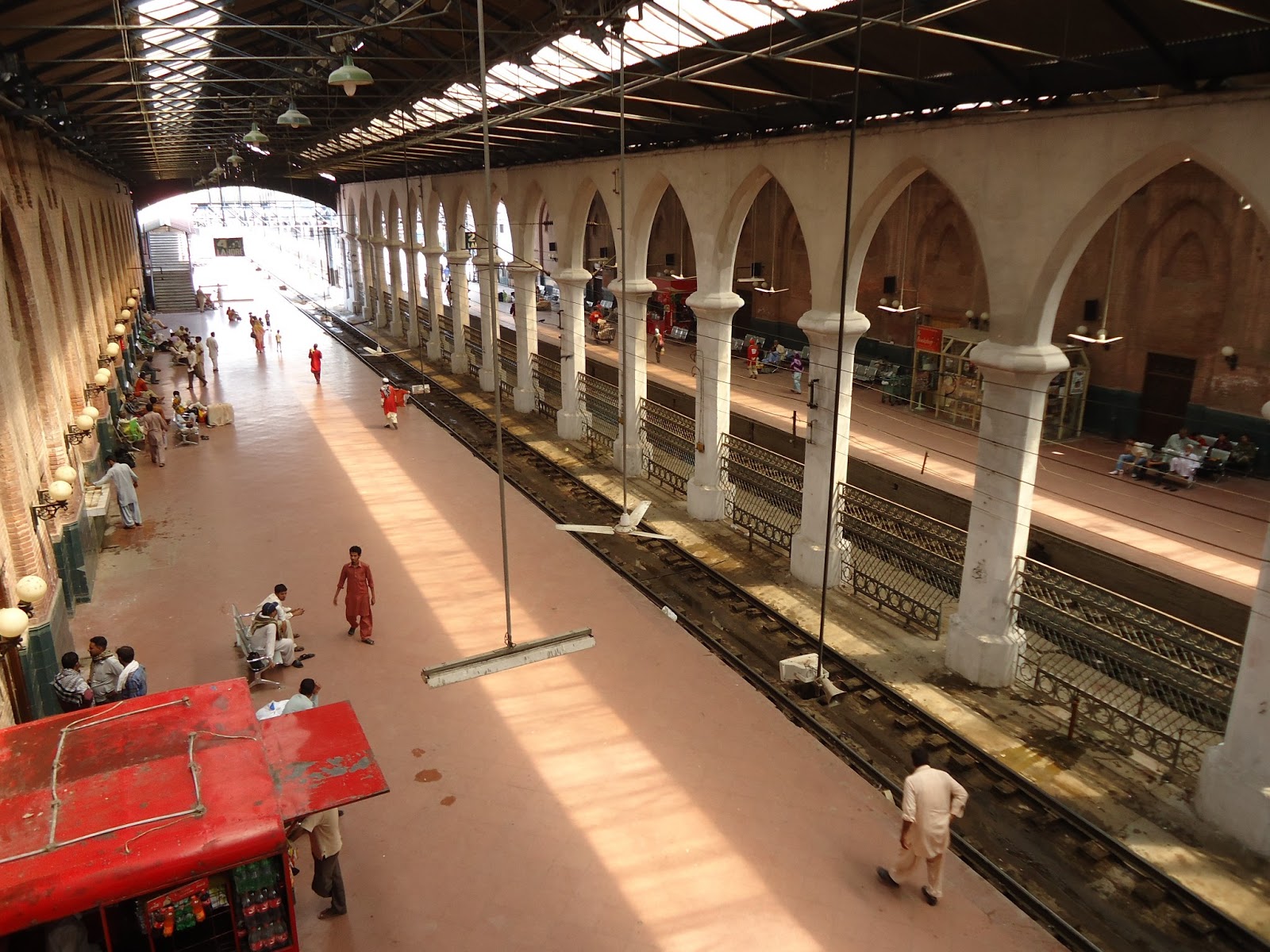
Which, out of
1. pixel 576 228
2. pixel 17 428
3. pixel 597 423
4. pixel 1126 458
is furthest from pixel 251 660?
pixel 1126 458

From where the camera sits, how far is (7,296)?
1107cm

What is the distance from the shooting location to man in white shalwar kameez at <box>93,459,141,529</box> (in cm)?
1355

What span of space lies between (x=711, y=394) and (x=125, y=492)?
348 inches

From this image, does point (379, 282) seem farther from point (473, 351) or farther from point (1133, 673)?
point (1133, 673)

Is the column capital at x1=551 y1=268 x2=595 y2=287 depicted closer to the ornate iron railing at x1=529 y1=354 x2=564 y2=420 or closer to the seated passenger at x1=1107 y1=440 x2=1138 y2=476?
the ornate iron railing at x1=529 y1=354 x2=564 y2=420

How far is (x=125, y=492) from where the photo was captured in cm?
1361

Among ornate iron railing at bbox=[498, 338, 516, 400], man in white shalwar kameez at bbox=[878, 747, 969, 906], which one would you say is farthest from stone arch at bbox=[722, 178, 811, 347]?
man in white shalwar kameez at bbox=[878, 747, 969, 906]

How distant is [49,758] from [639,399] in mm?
11864

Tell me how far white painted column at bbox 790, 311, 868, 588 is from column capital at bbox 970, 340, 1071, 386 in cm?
212

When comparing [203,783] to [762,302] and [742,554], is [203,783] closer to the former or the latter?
[742,554]

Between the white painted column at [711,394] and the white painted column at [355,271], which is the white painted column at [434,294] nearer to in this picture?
the white painted column at [355,271]

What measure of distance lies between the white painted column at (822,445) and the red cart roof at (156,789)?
6.95 meters

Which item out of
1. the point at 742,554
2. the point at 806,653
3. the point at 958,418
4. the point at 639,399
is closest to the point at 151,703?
the point at 806,653


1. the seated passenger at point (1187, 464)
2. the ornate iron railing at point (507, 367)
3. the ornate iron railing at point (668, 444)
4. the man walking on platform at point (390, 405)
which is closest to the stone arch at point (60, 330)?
the man walking on platform at point (390, 405)
